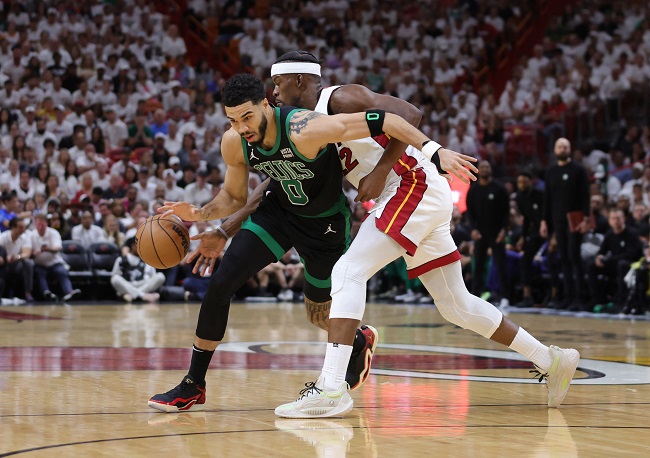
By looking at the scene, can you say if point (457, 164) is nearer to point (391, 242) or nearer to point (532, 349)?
point (391, 242)

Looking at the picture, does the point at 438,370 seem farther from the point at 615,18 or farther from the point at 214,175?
the point at 615,18

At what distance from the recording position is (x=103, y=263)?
1509 cm

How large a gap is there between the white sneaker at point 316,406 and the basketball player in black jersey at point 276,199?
1.72ft

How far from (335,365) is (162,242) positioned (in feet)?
4.13

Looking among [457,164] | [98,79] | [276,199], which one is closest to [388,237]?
[457,164]

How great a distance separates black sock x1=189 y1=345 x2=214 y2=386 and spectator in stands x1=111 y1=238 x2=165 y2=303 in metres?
9.87

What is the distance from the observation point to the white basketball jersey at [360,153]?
5363mm

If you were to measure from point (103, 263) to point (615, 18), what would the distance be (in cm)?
1263

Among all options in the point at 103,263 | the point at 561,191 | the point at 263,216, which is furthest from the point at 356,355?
the point at 103,263

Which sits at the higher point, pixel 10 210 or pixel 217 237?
pixel 217 237

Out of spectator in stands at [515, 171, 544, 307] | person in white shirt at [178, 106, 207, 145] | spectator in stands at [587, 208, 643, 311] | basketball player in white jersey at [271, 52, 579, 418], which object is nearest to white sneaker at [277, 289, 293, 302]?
spectator in stands at [515, 171, 544, 307]

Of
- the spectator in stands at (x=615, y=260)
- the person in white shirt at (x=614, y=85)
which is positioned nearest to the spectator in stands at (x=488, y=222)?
the spectator in stands at (x=615, y=260)

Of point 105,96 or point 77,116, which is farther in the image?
point 105,96

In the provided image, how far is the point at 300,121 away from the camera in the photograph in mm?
5098
